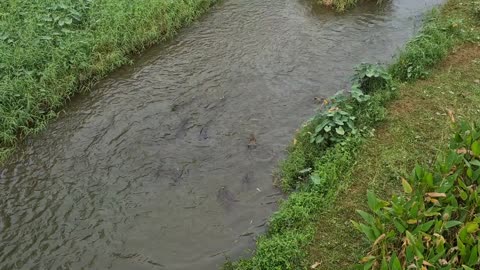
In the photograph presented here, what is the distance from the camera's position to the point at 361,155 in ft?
23.8

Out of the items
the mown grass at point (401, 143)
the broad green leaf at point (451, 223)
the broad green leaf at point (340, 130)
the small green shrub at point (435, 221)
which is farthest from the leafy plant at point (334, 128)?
the broad green leaf at point (451, 223)

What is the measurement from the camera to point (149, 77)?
10.5 metres

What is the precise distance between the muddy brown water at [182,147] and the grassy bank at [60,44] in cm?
39

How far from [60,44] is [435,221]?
28.6ft

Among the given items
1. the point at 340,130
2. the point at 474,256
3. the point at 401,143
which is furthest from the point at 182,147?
the point at 474,256

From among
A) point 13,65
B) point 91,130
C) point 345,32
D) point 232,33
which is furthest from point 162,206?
point 345,32

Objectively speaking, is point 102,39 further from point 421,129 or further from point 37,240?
point 421,129

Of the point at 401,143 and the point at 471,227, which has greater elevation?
the point at 471,227

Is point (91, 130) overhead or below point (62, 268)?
overhead

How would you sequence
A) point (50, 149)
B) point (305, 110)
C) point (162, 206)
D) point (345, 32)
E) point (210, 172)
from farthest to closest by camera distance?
point (345, 32) < point (305, 110) < point (50, 149) < point (210, 172) < point (162, 206)

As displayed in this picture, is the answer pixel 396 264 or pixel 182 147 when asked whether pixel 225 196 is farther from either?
pixel 396 264

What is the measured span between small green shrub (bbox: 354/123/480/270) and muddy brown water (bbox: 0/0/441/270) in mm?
2157

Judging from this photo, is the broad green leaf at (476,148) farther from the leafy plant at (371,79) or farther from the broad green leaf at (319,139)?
the leafy plant at (371,79)

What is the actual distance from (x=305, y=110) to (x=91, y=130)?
13.9ft
